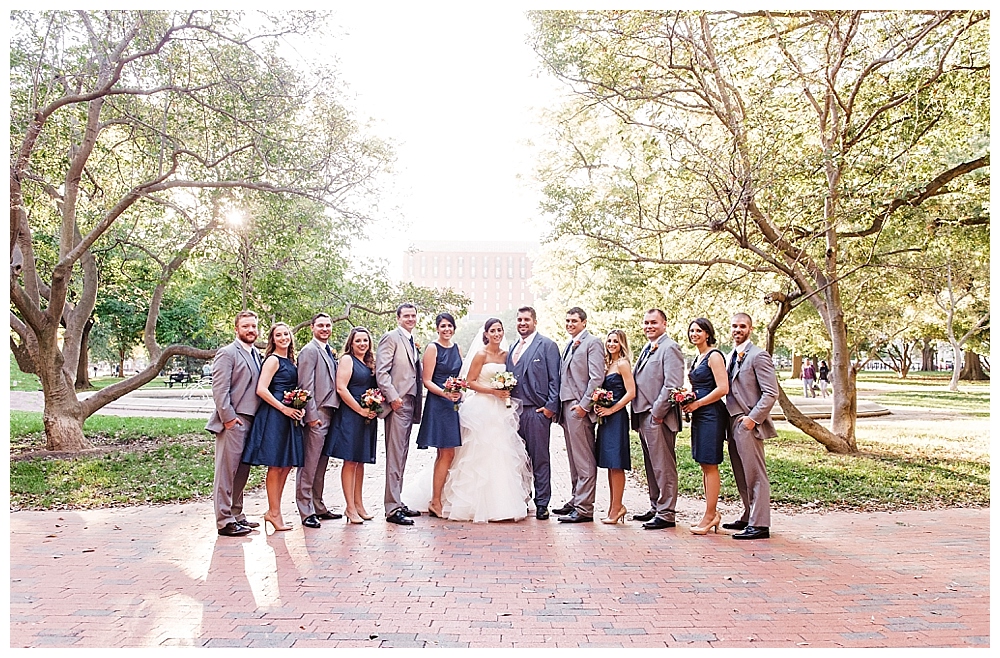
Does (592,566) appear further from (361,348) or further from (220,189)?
(220,189)

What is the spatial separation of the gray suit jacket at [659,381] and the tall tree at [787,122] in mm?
3290

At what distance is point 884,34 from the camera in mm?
10164

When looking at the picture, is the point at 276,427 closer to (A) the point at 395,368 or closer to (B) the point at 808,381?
(A) the point at 395,368

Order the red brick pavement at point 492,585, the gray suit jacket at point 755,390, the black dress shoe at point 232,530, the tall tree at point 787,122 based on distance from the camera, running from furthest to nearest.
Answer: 1. the tall tree at point 787,122
2. the gray suit jacket at point 755,390
3. the black dress shoe at point 232,530
4. the red brick pavement at point 492,585

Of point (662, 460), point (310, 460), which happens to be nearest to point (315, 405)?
point (310, 460)

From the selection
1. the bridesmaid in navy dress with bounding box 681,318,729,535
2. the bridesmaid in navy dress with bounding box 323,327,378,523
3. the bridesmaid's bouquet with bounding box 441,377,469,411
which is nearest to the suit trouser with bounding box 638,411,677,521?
the bridesmaid in navy dress with bounding box 681,318,729,535

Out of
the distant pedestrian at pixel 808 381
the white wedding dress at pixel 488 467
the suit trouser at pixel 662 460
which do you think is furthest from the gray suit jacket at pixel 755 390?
the distant pedestrian at pixel 808 381

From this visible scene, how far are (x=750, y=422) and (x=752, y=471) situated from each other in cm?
48

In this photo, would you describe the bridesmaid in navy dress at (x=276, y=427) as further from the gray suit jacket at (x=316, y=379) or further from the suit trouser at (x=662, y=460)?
the suit trouser at (x=662, y=460)

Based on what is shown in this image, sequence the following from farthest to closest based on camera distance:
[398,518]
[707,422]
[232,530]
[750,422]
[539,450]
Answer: [539,450] < [398,518] < [707,422] < [750,422] < [232,530]

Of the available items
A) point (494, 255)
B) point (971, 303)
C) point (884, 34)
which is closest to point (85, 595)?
point (884, 34)

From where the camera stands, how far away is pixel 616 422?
7652mm

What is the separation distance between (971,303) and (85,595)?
31.7 m

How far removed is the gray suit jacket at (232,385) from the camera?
23.0 ft
